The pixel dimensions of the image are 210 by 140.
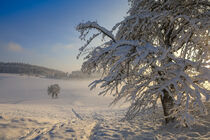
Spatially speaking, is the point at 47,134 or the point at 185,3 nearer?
the point at 185,3

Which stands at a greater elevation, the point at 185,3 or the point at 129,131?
the point at 185,3

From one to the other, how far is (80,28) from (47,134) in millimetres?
4175

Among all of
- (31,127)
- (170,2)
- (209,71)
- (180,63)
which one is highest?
(170,2)

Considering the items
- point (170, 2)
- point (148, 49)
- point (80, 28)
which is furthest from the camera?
point (80, 28)

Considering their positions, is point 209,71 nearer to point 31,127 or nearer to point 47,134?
A: point 47,134

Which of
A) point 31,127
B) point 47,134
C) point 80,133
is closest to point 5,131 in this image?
point 31,127

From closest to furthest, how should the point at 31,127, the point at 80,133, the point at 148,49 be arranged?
the point at 148,49
the point at 80,133
the point at 31,127

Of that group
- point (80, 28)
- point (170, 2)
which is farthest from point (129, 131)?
point (170, 2)

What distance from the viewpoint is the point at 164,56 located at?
2535 mm

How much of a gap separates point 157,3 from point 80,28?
8.31 feet

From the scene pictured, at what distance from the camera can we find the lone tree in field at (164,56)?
2.73m

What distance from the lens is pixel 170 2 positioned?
11.1ft

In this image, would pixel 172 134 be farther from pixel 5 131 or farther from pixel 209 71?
pixel 5 131

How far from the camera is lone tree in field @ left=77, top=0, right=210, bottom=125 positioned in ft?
8.95
